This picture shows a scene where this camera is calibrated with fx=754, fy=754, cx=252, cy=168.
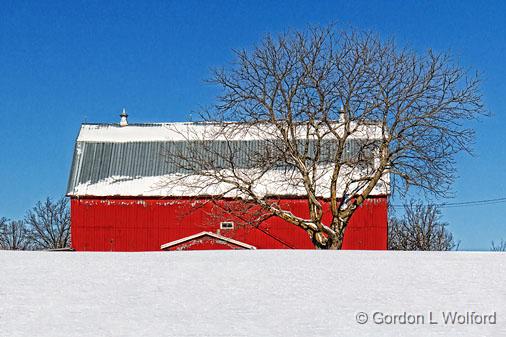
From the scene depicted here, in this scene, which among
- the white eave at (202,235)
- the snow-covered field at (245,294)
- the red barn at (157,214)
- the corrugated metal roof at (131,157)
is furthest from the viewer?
the corrugated metal roof at (131,157)

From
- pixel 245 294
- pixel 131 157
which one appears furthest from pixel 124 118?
pixel 245 294

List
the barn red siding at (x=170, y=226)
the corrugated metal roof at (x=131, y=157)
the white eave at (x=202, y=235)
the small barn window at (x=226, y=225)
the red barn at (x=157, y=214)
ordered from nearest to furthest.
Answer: the white eave at (x=202, y=235) → the red barn at (x=157, y=214) → the barn red siding at (x=170, y=226) → the small barn window at (x=226, y=225) → the corrugated metal roof at (x=131, y=157)

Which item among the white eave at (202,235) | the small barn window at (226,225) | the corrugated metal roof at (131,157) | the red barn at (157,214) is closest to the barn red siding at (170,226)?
the red barn at (157,214)

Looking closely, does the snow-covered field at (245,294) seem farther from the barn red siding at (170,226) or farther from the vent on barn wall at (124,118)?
the vent on barn wall at (124,118)

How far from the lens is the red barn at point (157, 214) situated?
3173cm

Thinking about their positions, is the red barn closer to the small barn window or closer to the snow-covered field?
the small barn window

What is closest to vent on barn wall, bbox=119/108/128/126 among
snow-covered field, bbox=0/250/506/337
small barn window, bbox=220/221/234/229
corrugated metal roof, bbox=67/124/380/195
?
corrugated metal roof, bbox=67/124/380/195

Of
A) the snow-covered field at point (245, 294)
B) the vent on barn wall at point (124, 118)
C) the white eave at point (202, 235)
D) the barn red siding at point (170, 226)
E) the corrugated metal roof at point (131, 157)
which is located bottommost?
the snow-covered field at point (245, 294)

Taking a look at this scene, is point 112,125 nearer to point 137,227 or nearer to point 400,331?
point 137,227

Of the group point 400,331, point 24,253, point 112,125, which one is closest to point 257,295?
point 400,331

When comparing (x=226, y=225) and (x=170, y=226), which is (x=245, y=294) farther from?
(x=170, y=226)

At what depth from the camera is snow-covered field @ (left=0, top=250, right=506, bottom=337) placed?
9828mm

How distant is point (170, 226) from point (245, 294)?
21.5m

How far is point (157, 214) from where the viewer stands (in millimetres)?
32625
